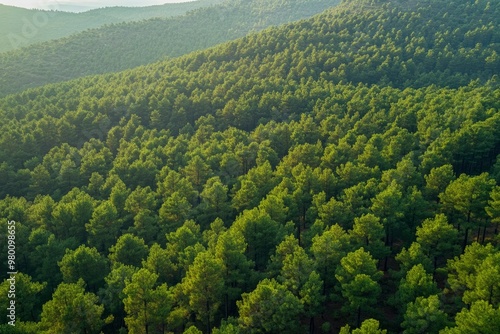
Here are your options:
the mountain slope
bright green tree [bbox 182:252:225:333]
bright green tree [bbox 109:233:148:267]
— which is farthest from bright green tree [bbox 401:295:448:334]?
the mountain slope

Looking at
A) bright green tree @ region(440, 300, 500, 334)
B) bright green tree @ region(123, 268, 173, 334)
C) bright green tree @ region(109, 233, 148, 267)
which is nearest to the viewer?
bright green tree @ region(440, 300, 500, 334)

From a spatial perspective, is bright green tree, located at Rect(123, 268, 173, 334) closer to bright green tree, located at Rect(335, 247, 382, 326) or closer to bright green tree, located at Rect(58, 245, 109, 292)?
bright green tree, located at Rect(58, 245, 109, 292)

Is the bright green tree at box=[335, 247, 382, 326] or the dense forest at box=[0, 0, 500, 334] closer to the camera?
the bright green tree at box=[335, 247, 382, 326]

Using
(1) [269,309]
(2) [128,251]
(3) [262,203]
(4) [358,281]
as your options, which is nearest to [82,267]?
(2) [128,251]

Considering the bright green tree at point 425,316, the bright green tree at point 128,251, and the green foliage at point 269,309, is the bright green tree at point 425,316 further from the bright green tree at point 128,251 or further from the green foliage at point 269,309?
the bright green tree at point 128,251

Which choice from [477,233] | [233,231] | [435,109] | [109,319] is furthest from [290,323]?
[435,109]

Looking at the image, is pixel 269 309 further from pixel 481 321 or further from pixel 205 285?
pixel 481 321

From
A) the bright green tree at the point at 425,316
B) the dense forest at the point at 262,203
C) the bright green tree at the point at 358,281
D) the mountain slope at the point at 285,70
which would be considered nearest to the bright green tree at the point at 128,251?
the dense forest at the point at 262,203

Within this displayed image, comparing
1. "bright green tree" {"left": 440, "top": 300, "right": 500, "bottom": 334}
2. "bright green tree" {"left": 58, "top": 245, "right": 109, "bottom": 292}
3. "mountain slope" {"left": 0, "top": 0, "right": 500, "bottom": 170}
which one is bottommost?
"bright green tree" {"left": 58, "top": 245, "right": 109, "bottom": 292}

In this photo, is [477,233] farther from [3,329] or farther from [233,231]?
[3,329]
